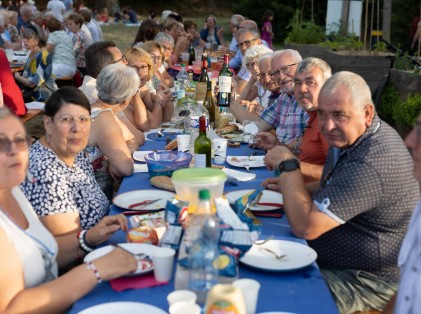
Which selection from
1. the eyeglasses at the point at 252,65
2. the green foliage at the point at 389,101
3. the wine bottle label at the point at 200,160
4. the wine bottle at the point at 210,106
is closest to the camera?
the wine bottle label at the point at 200,160

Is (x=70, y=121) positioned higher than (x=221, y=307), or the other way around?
(x=70, y=121)

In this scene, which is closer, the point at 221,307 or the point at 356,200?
the point at 221,307

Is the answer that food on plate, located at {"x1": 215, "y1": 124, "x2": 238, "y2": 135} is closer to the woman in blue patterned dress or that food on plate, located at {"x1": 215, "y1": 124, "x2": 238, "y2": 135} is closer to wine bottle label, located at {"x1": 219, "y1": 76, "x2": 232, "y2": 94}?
wine bottle label, located at {"x1": 219, "y1": 76, "x2": 232, "y2": 94}

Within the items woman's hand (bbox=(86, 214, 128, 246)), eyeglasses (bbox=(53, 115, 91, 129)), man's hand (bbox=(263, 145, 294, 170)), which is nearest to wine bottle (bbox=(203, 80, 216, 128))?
man's hand (bbox=(263, 145, 294, 170))

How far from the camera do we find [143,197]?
2682 millimetres

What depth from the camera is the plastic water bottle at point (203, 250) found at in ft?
5.30

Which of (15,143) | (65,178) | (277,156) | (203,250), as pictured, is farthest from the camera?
(277,156)

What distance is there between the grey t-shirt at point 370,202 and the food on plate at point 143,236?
2.14ft

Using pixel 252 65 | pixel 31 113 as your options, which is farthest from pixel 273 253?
pixel 31 113

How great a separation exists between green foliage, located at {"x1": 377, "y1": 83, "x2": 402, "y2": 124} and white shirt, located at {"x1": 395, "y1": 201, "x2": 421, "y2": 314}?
5.39 metres

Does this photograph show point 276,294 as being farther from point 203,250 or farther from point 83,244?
point 83,244

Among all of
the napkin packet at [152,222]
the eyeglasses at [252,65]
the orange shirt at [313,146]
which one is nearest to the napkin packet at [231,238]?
the napkin packet at [152,222]

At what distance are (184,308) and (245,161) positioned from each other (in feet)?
6.28

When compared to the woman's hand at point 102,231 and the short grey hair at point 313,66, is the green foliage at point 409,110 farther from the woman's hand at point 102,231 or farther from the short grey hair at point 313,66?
the woman's hand at point 102,231
